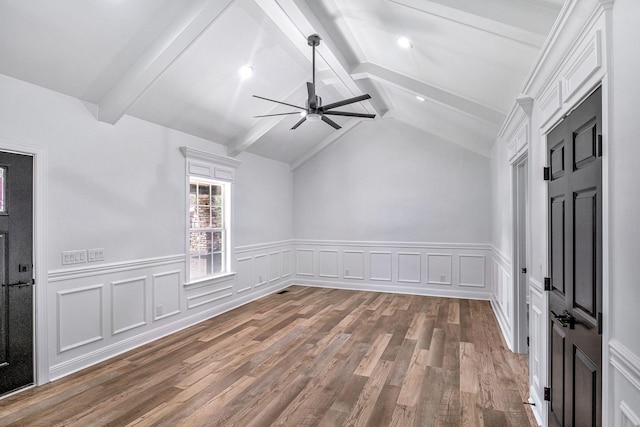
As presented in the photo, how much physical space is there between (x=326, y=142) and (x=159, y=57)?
410 cm

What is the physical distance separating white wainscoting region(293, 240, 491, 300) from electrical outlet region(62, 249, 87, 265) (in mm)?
4435

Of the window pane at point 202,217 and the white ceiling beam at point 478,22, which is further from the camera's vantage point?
the window pane at point 202,217

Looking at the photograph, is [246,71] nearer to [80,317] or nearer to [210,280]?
[210,280]

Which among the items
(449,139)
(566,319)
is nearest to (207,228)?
(449,139)

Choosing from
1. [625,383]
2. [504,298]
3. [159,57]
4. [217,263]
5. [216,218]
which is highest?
[159,57]

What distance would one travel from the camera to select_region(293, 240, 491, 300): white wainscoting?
610cm

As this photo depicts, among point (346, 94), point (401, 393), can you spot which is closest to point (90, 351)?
point (401, 393)

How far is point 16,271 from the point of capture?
2.93m

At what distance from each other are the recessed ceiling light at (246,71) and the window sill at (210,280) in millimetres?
2752

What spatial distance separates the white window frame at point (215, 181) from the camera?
466 cm

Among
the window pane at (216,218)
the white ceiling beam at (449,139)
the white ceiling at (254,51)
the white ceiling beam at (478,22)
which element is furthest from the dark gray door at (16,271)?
the white ceiling beam at (449,139)

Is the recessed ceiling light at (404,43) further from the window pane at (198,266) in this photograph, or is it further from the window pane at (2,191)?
the window pane at (198,266)

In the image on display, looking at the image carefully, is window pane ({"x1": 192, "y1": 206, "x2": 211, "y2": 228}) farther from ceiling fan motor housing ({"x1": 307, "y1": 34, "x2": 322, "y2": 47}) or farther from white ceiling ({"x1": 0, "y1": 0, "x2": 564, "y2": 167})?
ceiling fan motor housing ({"x1": 307, "y1": 34, "x2": 322, "y2": 47})

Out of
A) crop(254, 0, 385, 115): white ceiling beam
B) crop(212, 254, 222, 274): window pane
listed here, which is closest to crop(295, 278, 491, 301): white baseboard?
crop(212, 254, 222, 274): window pane
